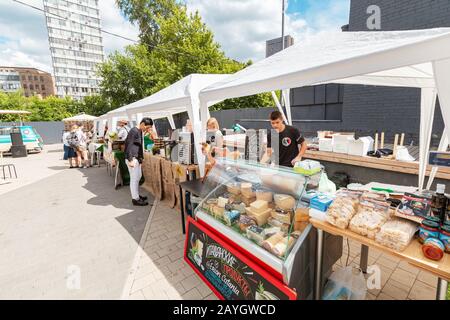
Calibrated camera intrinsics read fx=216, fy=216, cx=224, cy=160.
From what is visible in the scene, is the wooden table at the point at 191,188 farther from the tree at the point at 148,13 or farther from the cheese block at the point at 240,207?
the tree at the point at 148,13

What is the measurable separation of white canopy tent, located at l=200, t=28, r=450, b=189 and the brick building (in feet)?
266

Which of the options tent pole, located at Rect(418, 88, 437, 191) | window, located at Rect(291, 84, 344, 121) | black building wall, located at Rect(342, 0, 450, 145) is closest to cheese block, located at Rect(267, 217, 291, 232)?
tent pole, located at Rect(418, 88, 437, 191)

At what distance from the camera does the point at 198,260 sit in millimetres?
2494

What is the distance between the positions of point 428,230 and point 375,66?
1.21m

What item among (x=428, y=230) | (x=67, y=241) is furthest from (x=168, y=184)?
(x=428, y=230)

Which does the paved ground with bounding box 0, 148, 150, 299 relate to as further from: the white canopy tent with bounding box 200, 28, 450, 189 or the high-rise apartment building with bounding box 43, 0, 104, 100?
the high-rise apartment building with bounding box 43, 0, 104, 100

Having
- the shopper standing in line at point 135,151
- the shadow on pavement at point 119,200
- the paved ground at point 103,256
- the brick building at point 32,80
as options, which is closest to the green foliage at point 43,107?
the shadow on pavement at point 119,200

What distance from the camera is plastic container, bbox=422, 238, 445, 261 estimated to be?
135 cm

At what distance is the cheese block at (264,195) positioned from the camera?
228 cm

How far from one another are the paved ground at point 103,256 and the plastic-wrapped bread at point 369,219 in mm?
1094

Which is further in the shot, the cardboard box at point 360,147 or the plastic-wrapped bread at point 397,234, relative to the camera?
the cardboard box at point 360,147
